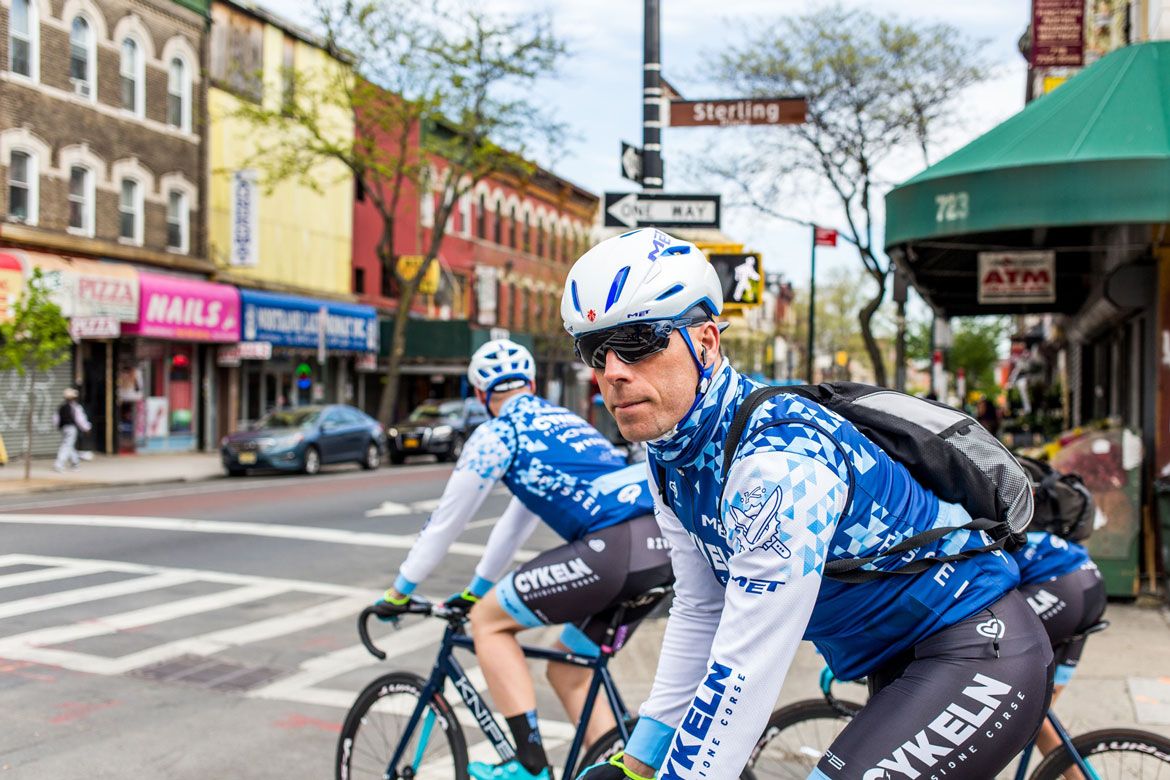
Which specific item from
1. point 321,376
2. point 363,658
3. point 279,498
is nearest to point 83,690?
point 363,658

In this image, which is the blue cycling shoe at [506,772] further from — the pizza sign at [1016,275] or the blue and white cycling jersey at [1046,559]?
the pizza sign at [1016,275]

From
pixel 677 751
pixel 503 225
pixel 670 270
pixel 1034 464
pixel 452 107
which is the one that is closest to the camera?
pixel 677 751

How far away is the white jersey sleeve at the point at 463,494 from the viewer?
464 centimetres

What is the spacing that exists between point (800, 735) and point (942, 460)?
148 centimetres

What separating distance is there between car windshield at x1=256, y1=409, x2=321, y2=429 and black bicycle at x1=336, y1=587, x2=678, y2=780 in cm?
2199

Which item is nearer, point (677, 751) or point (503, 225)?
point (677, 751)

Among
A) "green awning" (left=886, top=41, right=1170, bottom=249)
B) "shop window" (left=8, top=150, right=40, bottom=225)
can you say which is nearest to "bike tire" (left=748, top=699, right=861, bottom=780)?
"green awning" (left=886, top=41, right=1170, bottom=249)

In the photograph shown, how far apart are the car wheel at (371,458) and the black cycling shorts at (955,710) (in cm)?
2591

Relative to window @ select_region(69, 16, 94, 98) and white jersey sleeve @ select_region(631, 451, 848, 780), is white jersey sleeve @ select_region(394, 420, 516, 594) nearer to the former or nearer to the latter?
white jersey sleeve @ select_region(631, 451, 848, 780)

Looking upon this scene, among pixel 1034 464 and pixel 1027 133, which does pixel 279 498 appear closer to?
pixel 1027 133

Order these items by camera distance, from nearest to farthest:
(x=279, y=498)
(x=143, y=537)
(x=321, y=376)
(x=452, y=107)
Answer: (x=143, y=537), (x=279, y=498), (x=452, y=107), (x=321, y=376)

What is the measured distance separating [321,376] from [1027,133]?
3101 centimetres

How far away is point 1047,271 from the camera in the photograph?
40.3ft

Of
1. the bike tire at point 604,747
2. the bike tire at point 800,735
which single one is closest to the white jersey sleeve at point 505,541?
the bike tire at point 604,747
